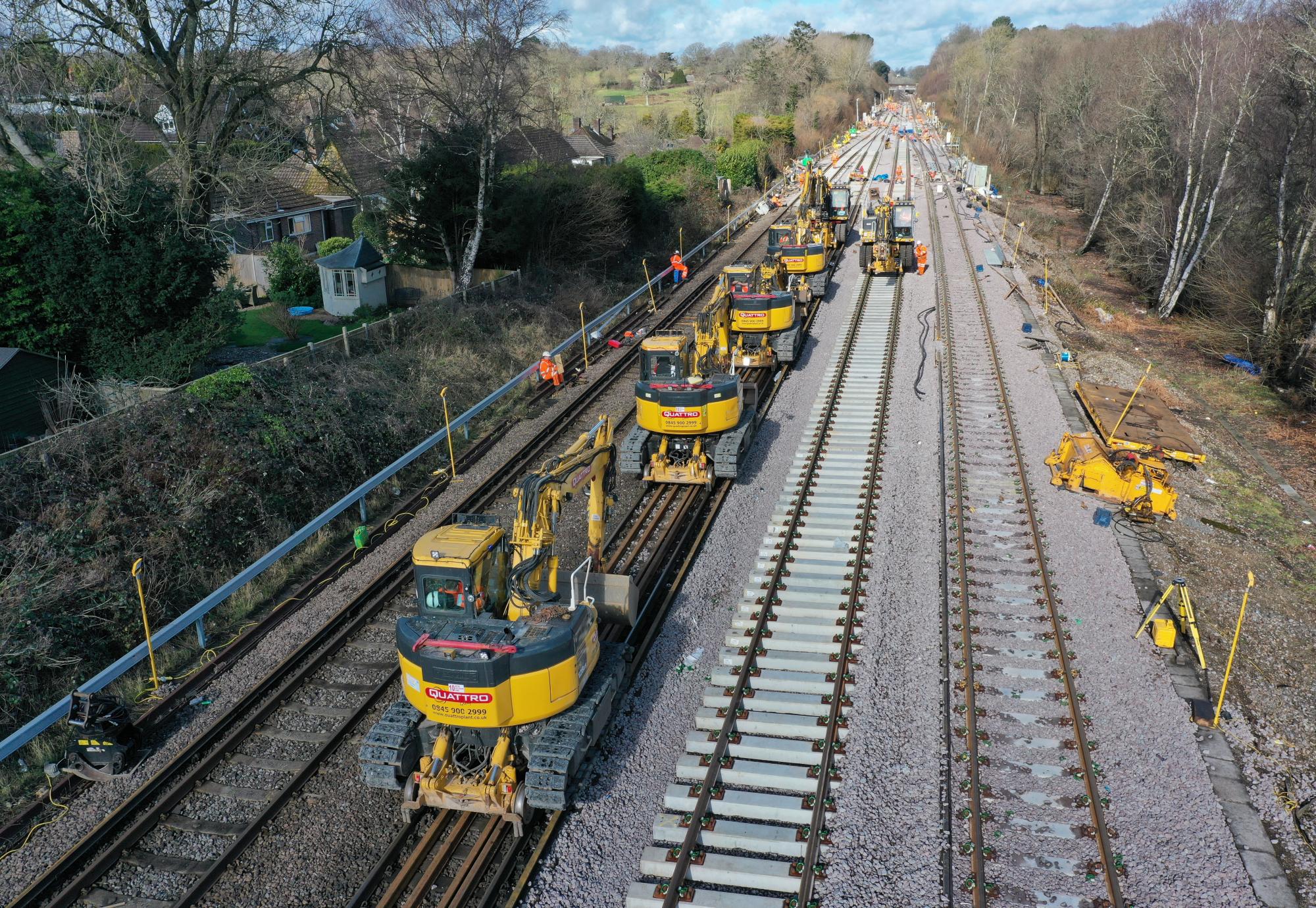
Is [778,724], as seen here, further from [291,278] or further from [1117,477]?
[291,278]

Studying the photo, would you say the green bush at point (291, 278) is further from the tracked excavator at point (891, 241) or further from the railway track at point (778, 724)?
the tracked excavator at point (891, 241)

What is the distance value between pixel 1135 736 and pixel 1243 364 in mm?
20146

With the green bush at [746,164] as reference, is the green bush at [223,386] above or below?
below

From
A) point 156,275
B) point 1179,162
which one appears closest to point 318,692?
point 156,275

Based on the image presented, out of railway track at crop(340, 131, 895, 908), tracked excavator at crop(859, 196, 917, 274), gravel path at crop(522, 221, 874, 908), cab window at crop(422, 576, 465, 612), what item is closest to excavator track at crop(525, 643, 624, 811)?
gravel path at crop(522, 221, 874, 908)

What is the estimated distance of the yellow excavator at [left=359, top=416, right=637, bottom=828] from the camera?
28.1 feet

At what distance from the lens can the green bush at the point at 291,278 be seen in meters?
A: 28.0

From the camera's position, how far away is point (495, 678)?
844cm

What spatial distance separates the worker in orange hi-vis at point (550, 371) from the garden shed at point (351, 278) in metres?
7.38

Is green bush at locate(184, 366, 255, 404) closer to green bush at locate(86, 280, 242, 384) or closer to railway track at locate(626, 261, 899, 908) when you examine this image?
green bush at locate(86, 280, 242, 384)

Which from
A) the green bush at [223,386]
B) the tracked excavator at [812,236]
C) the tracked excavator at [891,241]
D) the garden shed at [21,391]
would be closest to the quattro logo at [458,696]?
the green bush at [223,386]

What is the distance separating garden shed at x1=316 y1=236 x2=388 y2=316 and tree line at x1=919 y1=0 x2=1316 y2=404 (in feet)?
80.7

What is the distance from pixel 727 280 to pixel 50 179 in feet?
49.4

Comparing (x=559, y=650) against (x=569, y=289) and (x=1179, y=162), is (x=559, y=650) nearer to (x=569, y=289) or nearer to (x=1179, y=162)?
(x=569, y=289)
